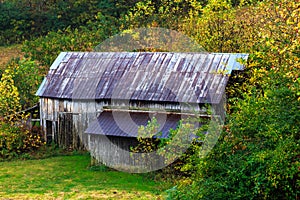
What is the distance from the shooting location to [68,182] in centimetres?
2077

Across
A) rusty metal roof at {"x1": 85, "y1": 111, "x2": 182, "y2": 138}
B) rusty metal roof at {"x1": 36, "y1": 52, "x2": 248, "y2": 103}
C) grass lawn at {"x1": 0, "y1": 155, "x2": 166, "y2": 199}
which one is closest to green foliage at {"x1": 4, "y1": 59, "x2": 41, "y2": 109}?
rusty metal roof at {"x1": 36, "y1": 52, "x2": 248, "y2": 103}

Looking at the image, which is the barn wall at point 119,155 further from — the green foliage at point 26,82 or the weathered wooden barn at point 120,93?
the green foliage at point 26,82

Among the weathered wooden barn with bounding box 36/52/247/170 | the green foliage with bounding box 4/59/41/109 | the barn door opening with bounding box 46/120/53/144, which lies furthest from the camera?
the green foliage with bounding box 4/59/41/109

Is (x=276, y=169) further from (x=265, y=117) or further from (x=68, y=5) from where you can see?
(x=68, y=5)

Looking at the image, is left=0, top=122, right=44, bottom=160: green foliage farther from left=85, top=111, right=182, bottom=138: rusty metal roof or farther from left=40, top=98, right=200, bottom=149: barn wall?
left=85, top=111, right=182, bottom=138: rusty metal roof

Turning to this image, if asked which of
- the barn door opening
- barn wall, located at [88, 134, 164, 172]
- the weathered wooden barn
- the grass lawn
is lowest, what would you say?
the grass lawn

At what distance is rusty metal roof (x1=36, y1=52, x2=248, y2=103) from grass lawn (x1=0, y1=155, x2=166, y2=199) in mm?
3715

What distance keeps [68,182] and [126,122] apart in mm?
3891

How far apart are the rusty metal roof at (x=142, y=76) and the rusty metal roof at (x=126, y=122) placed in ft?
2.61

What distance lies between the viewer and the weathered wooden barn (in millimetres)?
22391

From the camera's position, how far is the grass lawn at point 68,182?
18594 mm

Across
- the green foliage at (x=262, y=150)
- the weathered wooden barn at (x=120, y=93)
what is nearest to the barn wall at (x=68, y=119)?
the weathered wooden barn at (x=120, y=93)

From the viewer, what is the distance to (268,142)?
1216 centimetres

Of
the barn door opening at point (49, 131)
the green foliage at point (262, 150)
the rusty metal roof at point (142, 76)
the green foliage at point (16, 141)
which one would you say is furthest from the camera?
the barn door opening at point (49, 131)
